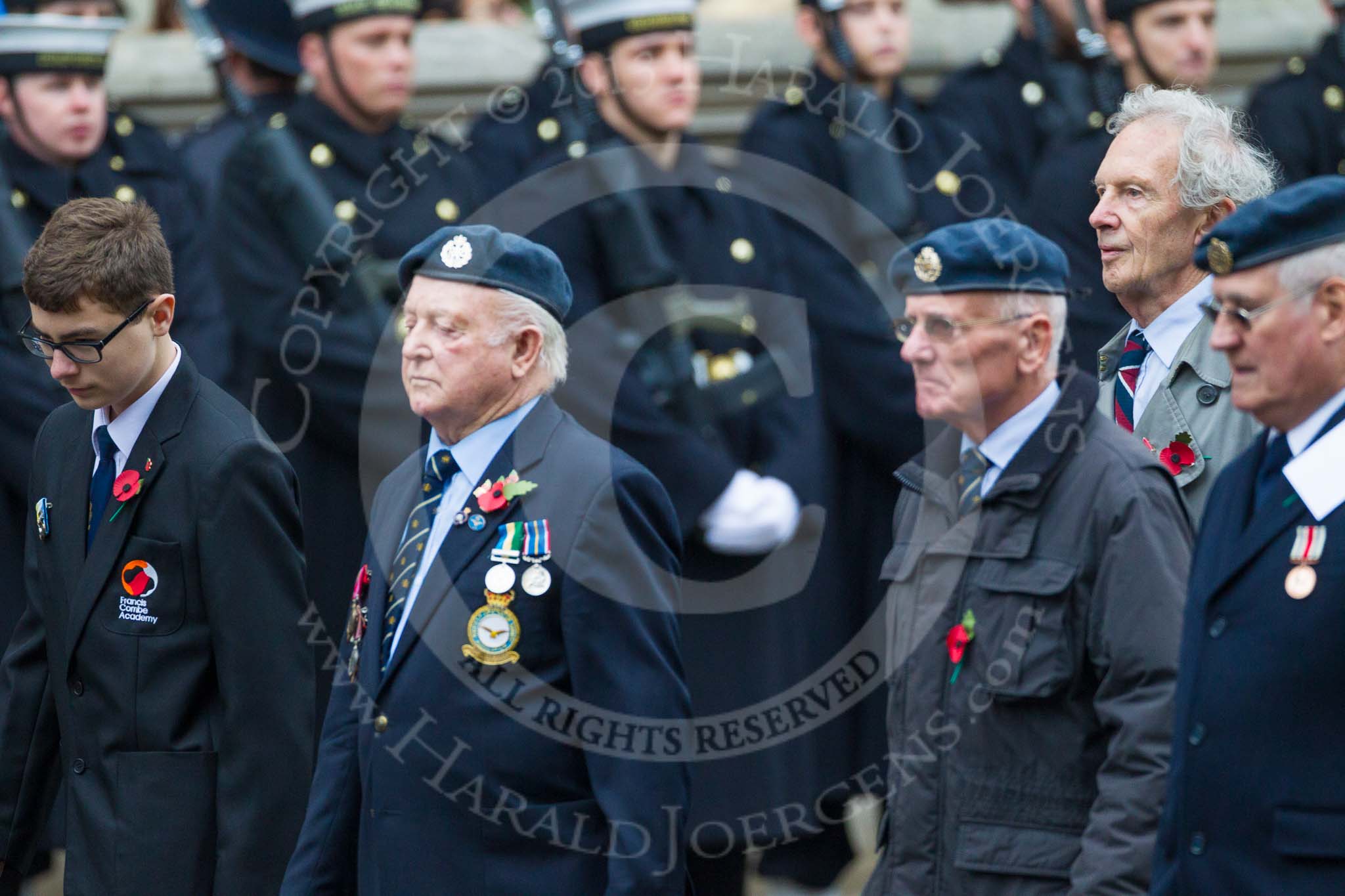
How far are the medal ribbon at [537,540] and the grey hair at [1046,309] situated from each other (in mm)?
880

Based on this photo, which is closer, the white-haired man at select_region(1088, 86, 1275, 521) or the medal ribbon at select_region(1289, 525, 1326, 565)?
the medal ribbon at select_region(1289, 525, 1326, 565)

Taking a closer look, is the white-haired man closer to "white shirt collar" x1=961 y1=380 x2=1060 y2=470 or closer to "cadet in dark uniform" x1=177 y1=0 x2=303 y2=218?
"white shirt collar" x1=961 y1=380 x2=1060 y2=470

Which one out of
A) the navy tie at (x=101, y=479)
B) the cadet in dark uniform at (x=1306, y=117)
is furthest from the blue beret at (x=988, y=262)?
the cadet in dark uniform at (x=1306, y=117)

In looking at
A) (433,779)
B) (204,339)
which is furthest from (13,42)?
(433,779)

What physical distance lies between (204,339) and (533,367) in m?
2.88

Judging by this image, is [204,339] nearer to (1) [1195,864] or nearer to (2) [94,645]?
(2) [94,645]

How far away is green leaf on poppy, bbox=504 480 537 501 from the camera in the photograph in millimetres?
3852

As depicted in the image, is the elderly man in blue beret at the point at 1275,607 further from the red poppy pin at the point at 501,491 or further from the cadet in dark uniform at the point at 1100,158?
the cadet in dark uniform at the point at 1100,158

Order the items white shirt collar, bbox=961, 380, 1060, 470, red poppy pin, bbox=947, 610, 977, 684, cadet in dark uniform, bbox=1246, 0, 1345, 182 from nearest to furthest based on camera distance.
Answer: red poppy pin, bbox=947, 610, 977, 684 < white shirt collar, bbox=961, 380, 1060, 470 < cadet in dark uniform, bbox=1246, 0, 1345, 182

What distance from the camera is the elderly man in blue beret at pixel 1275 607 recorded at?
118 inches

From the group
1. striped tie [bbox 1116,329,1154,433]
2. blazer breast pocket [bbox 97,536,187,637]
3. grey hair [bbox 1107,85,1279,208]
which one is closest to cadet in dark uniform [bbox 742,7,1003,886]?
striped tie [bbox 1116,329,1154,433]

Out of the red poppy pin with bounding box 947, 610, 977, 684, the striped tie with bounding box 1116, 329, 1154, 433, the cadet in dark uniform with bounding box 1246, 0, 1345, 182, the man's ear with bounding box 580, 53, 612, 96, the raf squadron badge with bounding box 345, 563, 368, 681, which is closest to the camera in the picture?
the red poppy pin with bounding box 947, 610, 977, 684

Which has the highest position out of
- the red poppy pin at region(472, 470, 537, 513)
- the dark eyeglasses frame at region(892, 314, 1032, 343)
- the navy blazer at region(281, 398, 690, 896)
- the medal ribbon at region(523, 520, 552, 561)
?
the dark eyeglasses frame at region(892, 314, 1032, 343)

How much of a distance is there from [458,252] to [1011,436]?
3.49ft
